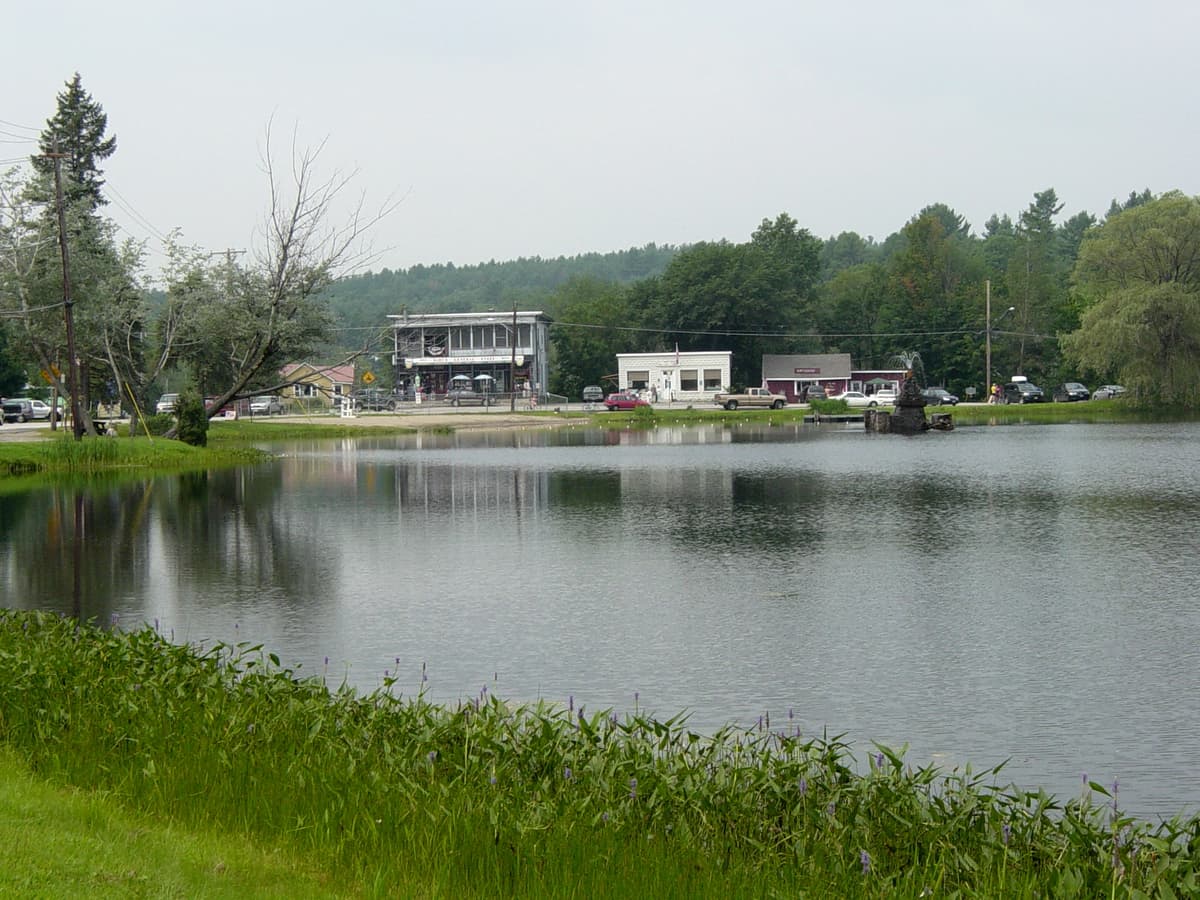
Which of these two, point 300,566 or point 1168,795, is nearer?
point 1168,795

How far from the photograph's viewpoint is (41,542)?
78.2 feet

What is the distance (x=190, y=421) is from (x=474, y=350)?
216ft

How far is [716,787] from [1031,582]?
1187 cm

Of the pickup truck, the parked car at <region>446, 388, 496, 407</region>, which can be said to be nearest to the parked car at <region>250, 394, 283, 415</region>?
the parked car at <region>446, 388, 496, 407</region>

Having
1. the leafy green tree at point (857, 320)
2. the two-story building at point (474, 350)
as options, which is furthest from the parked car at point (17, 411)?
the leafy green tree at point (857, 320)

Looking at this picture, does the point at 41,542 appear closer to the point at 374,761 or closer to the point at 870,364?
the point at 374,761

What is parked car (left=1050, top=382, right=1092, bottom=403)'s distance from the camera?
102875 millimetres

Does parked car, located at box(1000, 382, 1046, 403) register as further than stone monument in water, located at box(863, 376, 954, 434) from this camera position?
Yes

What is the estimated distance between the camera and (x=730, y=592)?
1792 centimetres

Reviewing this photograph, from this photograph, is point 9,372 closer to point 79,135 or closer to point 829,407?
point 79,135

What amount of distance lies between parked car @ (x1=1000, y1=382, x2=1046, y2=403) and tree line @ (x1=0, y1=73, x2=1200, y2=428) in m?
4.85

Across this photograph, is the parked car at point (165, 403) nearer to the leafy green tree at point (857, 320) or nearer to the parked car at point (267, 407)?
the parked car at point (267, 407)

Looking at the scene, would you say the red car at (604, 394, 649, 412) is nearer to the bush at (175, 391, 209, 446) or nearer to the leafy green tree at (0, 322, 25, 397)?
the leafy green tree at (0, 322, 25, 397)

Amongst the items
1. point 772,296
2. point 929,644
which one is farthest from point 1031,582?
point 772,296
